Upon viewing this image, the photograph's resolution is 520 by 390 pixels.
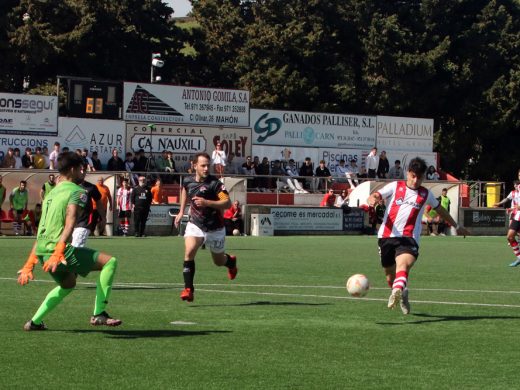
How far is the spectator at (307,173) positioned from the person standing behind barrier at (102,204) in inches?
420

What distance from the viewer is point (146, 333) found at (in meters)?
11.2

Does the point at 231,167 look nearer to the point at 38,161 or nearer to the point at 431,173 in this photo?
the point at 38,161

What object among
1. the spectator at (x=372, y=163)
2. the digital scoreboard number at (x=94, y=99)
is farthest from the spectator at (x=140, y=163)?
the spectator at (x=372, y=163)

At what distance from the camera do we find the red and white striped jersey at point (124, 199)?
38625 millimetres

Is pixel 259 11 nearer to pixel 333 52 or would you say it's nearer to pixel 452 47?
pixel 333 52

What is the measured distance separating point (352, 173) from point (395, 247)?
3528cm

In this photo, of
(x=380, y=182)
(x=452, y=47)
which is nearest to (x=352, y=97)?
(x=452, y=47)

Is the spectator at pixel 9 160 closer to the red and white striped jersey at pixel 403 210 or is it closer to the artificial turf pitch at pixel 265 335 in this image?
the artificial turf pitch at pixel 265 335

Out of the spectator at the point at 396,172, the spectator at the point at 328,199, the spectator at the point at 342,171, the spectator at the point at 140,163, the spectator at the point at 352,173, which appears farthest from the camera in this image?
the spectator at the point at 396,172

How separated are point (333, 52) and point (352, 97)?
3.81 m

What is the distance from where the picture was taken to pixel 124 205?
38.9 m

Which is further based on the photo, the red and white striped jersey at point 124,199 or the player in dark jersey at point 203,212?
the red and white striped jersey at point 124,199

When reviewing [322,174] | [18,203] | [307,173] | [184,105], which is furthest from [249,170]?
[18,203]

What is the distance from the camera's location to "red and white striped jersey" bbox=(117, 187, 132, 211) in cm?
3862
